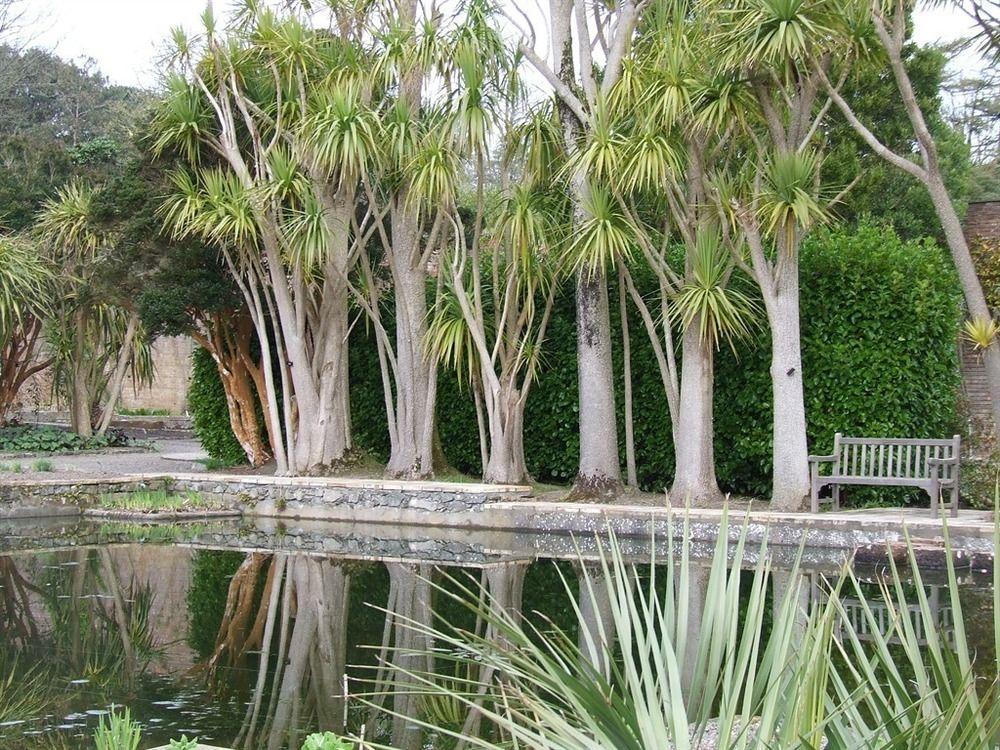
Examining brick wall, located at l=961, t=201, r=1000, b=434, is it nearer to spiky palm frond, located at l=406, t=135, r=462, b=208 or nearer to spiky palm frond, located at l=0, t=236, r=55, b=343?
spiky palm frond, located at l=406, t=135, r=462, b=208

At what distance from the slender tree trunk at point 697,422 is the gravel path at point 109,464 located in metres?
6.55

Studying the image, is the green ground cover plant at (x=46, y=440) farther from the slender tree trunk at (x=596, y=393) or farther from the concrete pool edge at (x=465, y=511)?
the slender tree trunk at (x=596, y=393)

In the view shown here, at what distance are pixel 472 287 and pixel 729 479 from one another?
3.47m

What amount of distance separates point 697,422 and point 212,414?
25.4 feet

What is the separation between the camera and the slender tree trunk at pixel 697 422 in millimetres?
10914

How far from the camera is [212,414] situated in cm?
1599

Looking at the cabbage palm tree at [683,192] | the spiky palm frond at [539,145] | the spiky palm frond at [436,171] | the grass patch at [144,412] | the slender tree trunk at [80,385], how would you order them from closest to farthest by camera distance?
the cabbage palm tree at [683,192]
the spiky palm frond at [436,171]
the spiky palm frond at [539,145]
the slender tree trunk at [80,385]
the grass patch at [144,412]

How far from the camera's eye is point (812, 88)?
10.2 metres

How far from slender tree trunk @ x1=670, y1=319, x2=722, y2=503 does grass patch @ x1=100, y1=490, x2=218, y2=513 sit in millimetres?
5102

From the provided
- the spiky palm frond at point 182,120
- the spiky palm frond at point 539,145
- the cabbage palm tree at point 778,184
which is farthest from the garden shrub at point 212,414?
the cabbage palm tree at point 778,184

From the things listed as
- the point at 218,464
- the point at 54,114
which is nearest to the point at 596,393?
the point at 218,464

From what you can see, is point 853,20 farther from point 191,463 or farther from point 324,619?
point 191,463

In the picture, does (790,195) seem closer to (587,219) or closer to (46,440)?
(587,219)

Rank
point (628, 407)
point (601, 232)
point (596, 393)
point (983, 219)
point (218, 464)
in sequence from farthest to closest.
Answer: point (218, 464), point (983, 219), point (628, 407), point (596, 393), point (601, 232)
